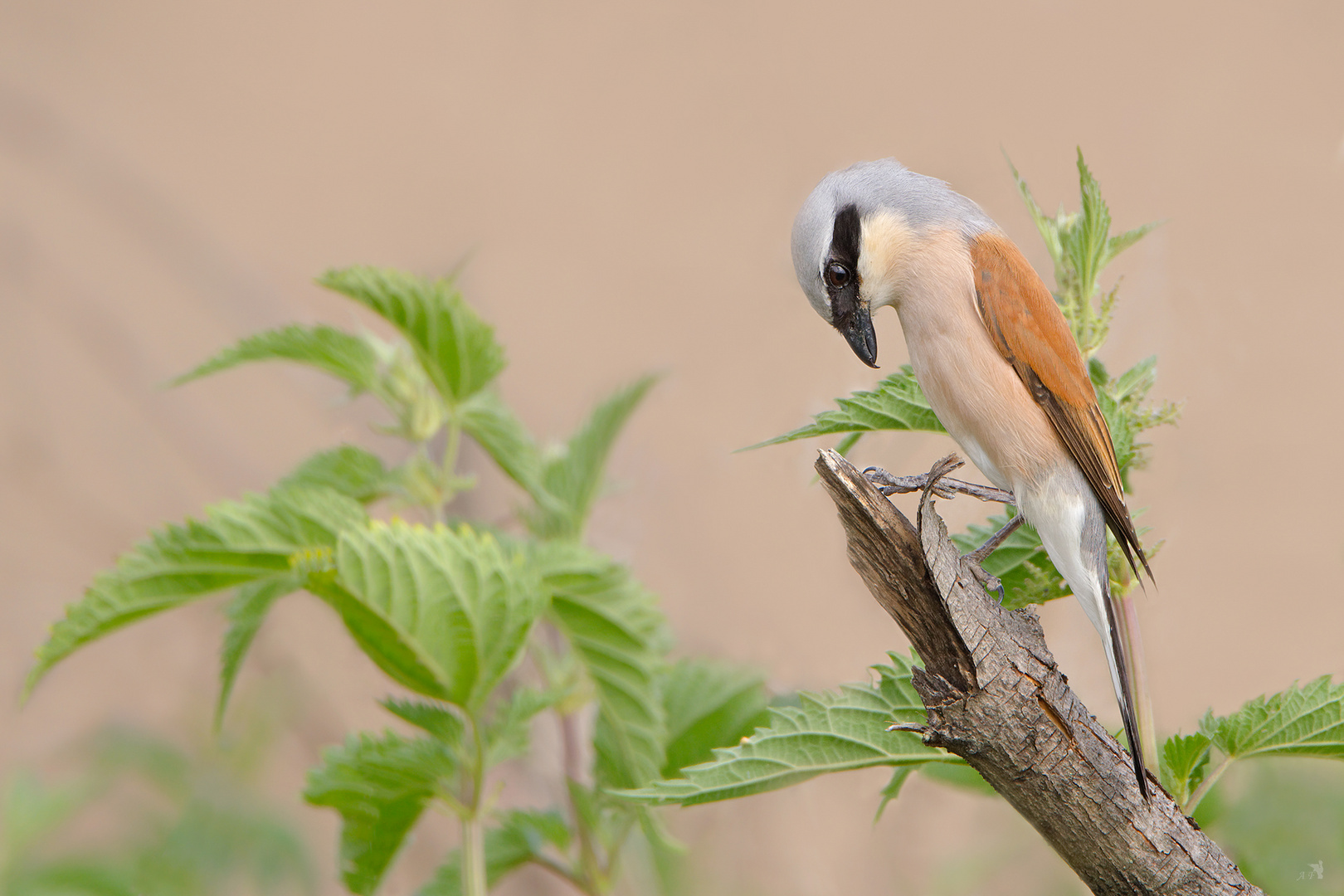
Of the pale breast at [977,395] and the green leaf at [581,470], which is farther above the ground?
the green leaf at [581,470]

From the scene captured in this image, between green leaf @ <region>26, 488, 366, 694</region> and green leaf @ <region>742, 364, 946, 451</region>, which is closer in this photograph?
green leaf @ <region>742, 364, 946, 451</region>

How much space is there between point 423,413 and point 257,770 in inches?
57.2

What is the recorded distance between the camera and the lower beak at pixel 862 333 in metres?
1.58

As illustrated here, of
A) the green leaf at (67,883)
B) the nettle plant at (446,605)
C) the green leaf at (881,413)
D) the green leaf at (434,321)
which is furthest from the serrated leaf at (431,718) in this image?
the green leaf at (67,883)

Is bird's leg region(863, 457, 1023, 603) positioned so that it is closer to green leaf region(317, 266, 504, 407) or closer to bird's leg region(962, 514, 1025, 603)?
bird's leg region(962, 514, 1025, 603)

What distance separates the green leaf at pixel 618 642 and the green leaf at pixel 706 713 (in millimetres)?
157

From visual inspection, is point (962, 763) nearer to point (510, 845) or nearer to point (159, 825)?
point (510, 845)

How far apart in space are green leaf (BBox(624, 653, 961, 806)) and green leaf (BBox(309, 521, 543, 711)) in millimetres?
353

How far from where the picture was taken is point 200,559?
4.54ft

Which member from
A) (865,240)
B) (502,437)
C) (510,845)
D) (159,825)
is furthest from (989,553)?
(159,825)

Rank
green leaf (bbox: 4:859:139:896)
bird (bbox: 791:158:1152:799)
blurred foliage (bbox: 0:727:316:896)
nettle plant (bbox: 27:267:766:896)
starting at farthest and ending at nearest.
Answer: blurred foliage (bbox: 0:727:316:896)
green leaf (bbox: 4:859:139:896)
nettle plant (bbox: 27:267:766:896)
bird (bbox: 791:158:1152:799)

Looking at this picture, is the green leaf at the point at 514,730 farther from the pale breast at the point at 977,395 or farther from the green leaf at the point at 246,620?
the pale breast at the point at 977,395

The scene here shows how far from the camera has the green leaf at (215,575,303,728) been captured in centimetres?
148

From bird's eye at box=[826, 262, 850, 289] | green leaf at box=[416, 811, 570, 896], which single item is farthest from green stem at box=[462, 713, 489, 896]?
bird's eye at box=[826, 262, 850, 289]
